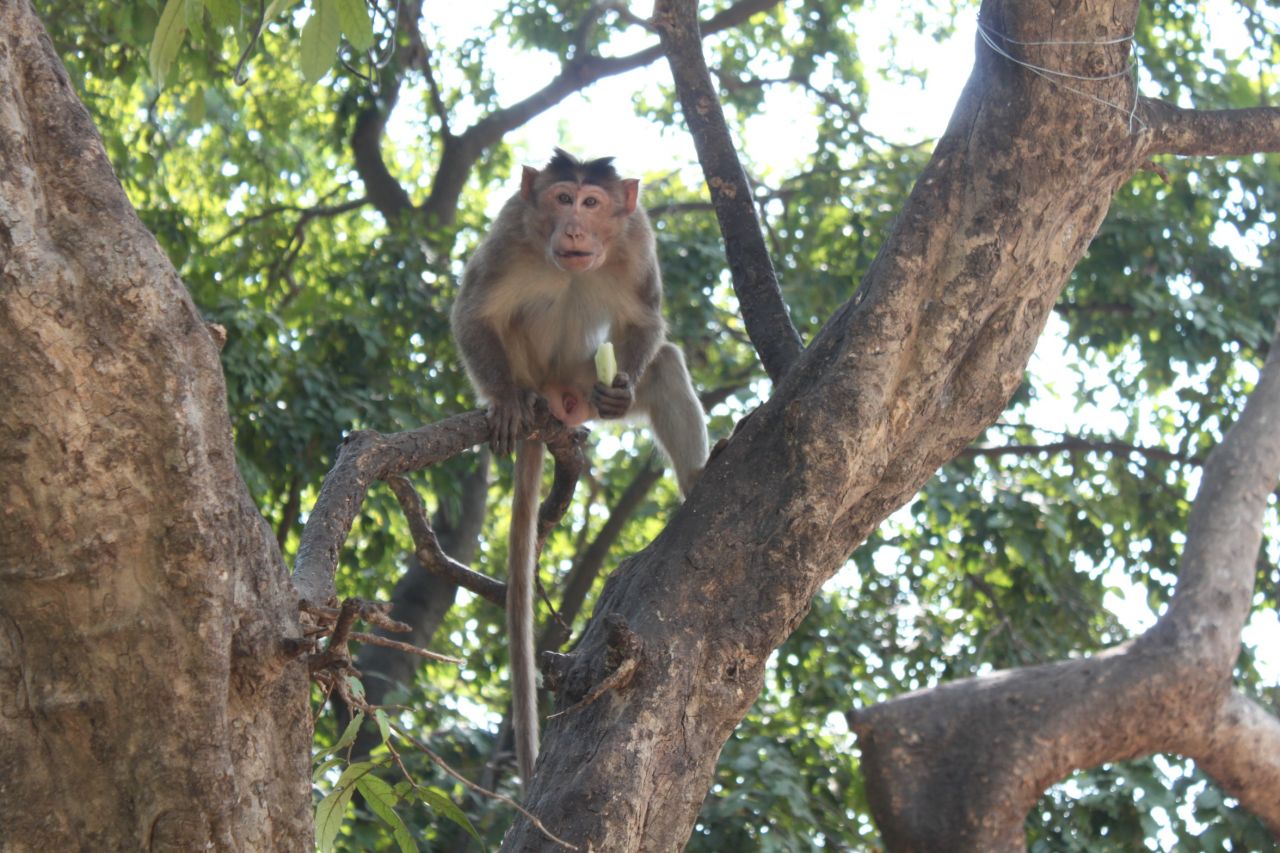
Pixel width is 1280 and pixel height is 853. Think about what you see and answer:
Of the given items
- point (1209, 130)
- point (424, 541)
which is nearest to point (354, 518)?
point (424, 541)

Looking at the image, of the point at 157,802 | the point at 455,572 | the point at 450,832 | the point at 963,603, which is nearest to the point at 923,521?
the point at 963,603

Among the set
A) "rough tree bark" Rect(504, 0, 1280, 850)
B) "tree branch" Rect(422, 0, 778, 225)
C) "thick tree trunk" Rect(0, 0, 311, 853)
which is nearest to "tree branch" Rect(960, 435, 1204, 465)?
"tree branch" Rect(422, 0, 778, 225)

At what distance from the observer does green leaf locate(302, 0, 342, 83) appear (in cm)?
247

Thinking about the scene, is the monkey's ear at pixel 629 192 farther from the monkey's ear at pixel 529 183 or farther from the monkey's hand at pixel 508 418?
the monkey's hand at pixel 508 418

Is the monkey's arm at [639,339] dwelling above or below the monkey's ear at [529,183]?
below

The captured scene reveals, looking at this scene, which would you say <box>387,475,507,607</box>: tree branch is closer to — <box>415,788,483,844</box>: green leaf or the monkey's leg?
<box>415,788,483,844</box>: green leaf

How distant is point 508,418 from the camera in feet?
14.3

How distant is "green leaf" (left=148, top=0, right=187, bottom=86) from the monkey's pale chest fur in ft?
8.48

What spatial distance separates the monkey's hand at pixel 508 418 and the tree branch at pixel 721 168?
0.86 m

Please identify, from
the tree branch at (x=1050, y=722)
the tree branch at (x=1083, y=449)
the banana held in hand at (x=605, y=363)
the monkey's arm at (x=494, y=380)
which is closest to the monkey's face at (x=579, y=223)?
the monkey's arm at (x=494, y=380)

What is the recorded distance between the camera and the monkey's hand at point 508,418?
13.9ft

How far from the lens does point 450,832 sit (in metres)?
6.14

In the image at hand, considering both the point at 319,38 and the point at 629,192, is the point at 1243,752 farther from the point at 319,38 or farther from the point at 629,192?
the point at 319,38

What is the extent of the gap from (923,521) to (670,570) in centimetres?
482
